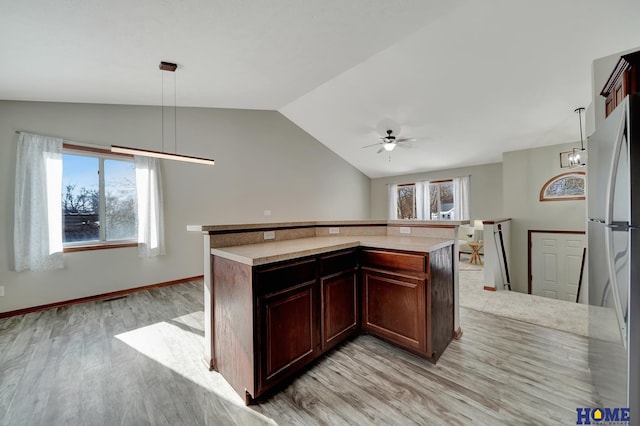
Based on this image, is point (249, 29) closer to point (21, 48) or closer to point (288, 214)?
point (21, 48)

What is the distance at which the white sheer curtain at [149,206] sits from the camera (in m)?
4.01

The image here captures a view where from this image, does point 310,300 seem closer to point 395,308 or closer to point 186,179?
point 395,308

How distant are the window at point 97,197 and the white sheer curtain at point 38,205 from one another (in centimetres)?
21

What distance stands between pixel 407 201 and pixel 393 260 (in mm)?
6307

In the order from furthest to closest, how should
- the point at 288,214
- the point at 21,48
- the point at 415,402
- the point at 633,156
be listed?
the point at 288,214, the point at 21,48, the point at 415,402, the point at 633,156

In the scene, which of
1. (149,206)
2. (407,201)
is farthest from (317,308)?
(407,201)

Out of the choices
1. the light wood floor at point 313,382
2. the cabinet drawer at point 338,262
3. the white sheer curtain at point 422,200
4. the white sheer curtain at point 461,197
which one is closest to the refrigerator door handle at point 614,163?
the light wood floor at point 313,382

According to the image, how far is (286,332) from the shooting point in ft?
5.63

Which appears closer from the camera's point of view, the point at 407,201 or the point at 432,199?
the point at 432,199

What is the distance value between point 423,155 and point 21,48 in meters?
6.58

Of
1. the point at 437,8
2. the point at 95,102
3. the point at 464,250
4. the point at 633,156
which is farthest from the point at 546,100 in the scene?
the point at 95,102

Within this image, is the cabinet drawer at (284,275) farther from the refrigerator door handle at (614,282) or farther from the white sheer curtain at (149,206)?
the white sheer curtain at (149,206)

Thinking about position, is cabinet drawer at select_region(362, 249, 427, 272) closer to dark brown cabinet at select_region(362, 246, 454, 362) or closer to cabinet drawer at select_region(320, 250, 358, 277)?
dark brown cabinet at select_region(362, 246, 454, 362)

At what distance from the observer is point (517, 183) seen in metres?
5.17
